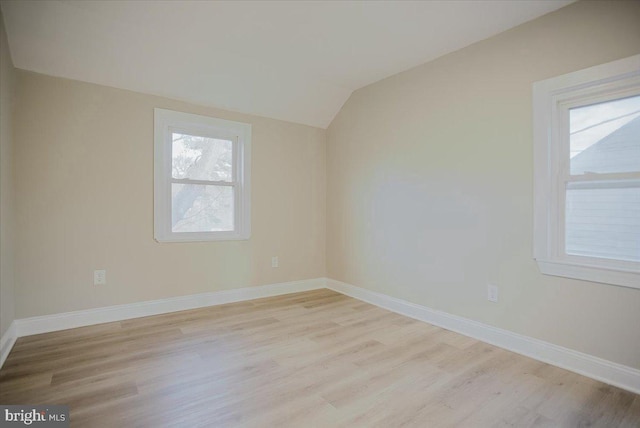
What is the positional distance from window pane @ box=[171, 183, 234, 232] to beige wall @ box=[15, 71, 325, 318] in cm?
21

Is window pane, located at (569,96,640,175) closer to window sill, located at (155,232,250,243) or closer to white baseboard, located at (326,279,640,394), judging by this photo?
white baseboard, located at (326,279,640,394)

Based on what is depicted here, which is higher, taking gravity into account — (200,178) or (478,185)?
(200,178)

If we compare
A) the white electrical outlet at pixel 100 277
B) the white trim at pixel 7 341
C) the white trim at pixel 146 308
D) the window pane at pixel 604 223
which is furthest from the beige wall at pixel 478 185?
the white trim at pixel 7 341

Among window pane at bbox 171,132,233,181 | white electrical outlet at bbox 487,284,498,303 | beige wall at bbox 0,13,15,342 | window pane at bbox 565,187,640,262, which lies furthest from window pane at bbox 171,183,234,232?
window pane at bbox 565,187,640,262

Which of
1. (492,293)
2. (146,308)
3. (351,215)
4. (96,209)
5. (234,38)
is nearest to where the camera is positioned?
(492,293)

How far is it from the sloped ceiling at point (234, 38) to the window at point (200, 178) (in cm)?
29

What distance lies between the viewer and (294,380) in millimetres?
2000

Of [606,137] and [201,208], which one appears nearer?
[606,137]

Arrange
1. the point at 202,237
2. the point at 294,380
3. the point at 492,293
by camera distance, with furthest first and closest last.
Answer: the point at 202,237
the point at 492,293
the point at 294,380

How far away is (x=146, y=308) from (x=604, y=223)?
3785 mm

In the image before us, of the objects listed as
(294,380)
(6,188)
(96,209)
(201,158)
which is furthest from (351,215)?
(6,188)

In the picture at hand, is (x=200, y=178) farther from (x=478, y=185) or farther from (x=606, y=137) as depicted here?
(x=606, y=137)

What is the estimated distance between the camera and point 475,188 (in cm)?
271

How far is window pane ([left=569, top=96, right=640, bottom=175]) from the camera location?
6.57 feet
